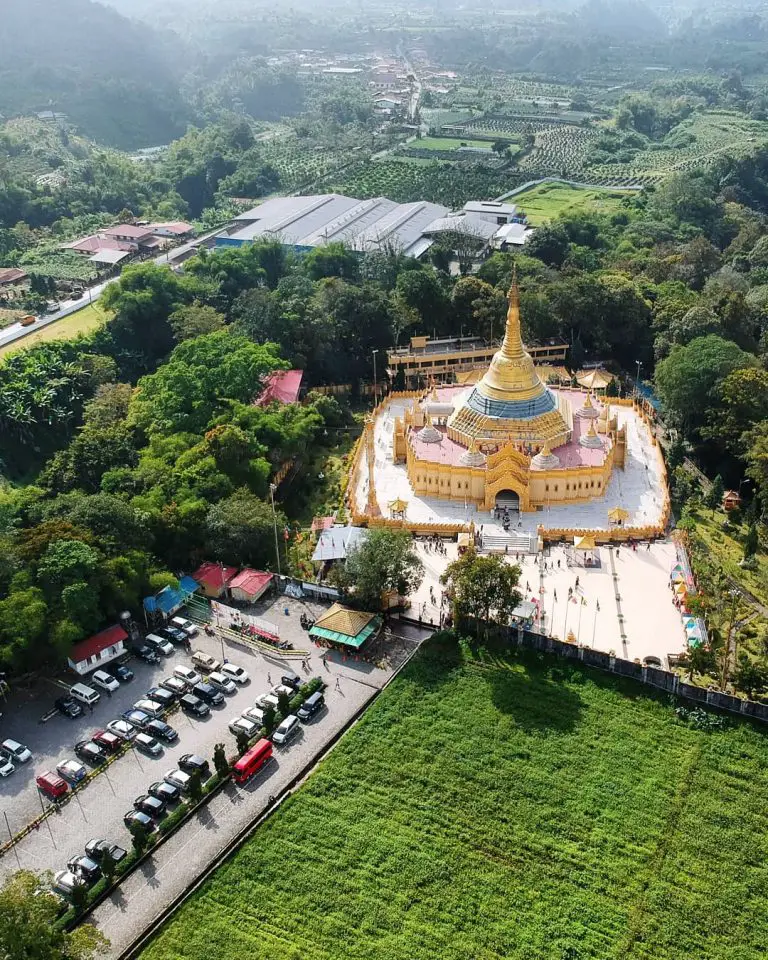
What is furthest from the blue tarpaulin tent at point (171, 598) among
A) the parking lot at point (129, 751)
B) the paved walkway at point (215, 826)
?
the paved walkway at point (215, 826)

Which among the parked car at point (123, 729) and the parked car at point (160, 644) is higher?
the parked car at point (160, 644)

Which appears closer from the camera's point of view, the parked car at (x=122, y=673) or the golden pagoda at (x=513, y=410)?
the parked car at (x=122, y=673)

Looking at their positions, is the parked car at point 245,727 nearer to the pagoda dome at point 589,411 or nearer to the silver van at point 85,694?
the silver van at point 85,694

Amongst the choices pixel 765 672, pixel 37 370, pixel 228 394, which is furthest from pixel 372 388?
pixel 765 672

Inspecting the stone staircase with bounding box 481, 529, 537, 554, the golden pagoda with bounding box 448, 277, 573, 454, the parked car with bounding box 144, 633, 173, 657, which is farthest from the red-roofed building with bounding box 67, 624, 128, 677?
the golden pagoda with bounding box 448, 277, 573, 454

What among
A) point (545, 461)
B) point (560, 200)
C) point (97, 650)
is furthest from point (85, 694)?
point (560, 200)

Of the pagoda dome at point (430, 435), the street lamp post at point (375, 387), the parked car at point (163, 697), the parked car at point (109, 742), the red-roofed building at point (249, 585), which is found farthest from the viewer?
the street lamp post at point (375, 387)

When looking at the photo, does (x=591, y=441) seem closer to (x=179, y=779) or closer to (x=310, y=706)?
(x=310, y=706)

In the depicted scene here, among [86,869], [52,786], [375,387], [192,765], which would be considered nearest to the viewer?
[86,869]
